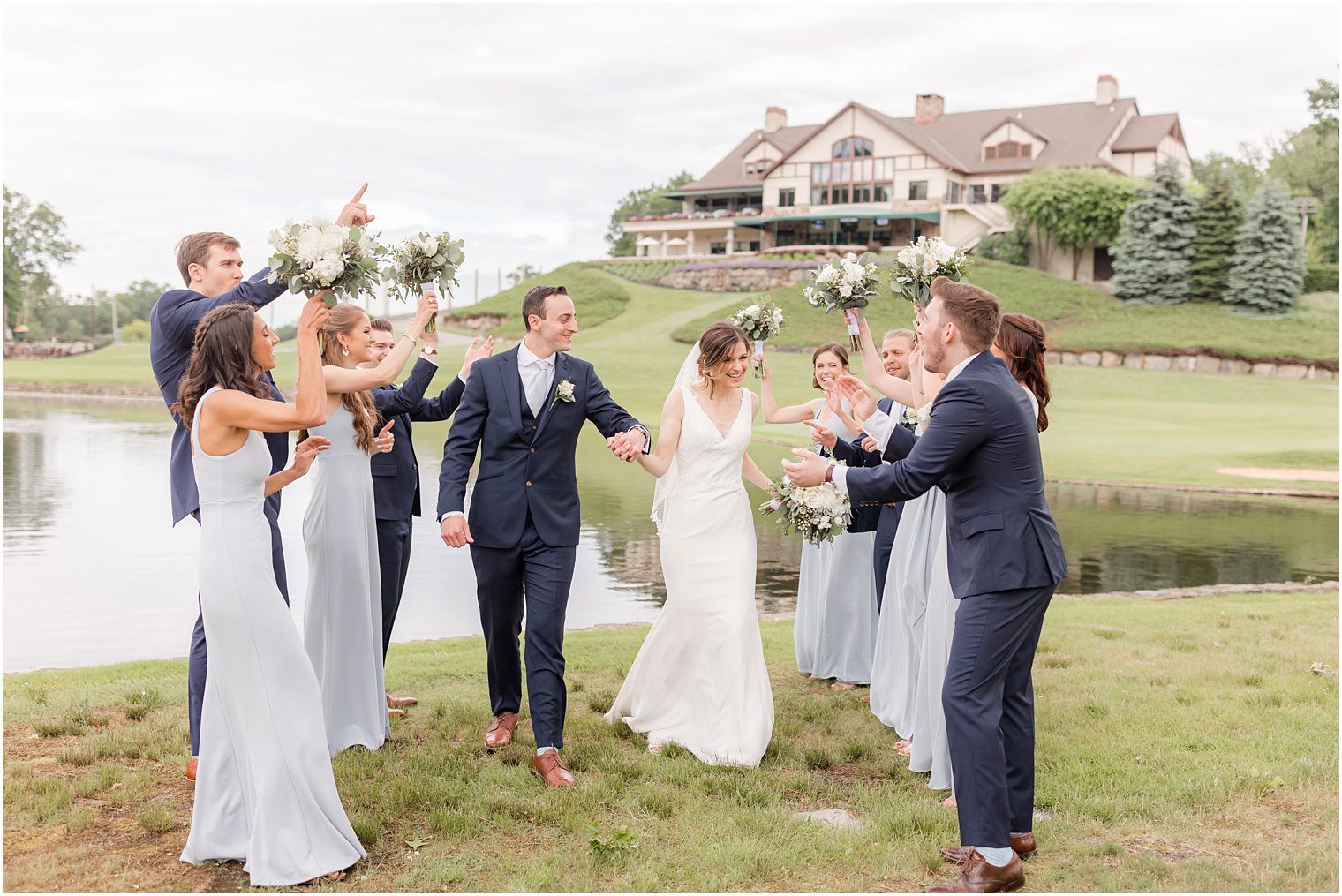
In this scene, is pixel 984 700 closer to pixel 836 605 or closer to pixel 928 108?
pixel 836 605

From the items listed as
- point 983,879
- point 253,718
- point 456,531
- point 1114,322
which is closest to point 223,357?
point 253,718

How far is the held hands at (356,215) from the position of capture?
5820 mm

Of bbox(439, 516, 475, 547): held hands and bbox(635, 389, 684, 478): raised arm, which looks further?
bbox(635, 389, 684, 478): raised arm

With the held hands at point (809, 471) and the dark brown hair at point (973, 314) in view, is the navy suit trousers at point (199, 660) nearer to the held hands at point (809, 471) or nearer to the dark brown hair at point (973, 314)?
the held hands at point (809, 471)

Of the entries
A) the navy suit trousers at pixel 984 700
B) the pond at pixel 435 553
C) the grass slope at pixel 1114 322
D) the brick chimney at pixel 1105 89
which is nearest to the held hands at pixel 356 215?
the navy suit trousers at pixel 984 700

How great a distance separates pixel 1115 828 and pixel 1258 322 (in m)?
53.5

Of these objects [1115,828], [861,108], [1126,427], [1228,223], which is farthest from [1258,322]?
[1115,828]

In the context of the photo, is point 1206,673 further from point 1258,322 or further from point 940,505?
point 1258,322

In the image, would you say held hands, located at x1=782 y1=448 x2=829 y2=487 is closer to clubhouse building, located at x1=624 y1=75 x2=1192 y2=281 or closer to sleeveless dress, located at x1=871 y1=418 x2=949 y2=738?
sleeveless dress, located at x1=871 y1=418 x2=949 y2=738

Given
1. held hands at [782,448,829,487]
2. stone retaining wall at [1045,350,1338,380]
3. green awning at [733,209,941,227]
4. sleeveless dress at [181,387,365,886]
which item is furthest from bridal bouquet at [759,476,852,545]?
green awning at [733,209,941,227]

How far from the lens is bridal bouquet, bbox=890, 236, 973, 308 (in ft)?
24.0

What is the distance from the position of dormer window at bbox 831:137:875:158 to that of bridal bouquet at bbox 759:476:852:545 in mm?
70295

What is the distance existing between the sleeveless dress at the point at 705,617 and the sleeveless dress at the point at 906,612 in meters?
1.01

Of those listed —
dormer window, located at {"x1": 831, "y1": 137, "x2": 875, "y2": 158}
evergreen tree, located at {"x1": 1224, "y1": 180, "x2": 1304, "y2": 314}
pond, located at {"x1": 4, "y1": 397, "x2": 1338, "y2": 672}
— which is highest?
dormer window, located at {"x1": 831, "y1": 137, "x2": 875, "y2": 158}
